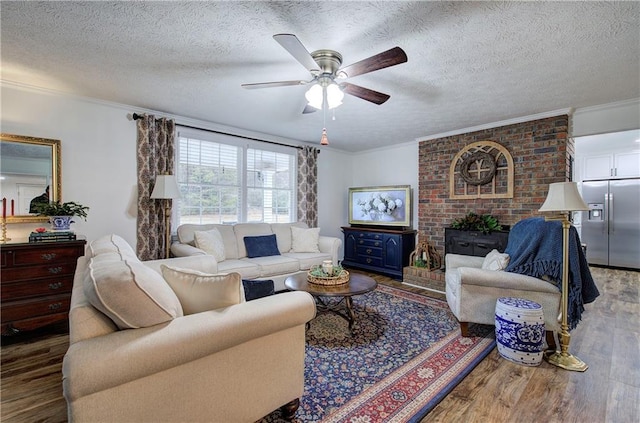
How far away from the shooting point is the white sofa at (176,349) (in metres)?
1.04

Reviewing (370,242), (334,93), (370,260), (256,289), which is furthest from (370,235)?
(256,289)

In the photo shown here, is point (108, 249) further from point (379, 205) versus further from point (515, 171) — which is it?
point (515, 171)

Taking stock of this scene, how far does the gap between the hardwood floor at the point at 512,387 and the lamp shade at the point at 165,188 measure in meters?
1.59

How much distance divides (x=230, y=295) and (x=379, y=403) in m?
1.12

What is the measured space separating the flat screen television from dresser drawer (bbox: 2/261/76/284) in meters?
4.20

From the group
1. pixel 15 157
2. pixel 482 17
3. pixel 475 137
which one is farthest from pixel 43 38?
pixel 475 137

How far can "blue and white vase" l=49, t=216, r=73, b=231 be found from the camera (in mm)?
2773

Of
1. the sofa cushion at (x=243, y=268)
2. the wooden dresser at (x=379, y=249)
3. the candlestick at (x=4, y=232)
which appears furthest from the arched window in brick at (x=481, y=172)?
the candlestick at (x=4, y=232)

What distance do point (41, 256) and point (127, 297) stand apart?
224cm

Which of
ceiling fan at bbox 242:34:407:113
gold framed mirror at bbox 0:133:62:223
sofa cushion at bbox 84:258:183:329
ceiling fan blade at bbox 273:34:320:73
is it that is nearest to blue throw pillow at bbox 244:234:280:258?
gold framed mirror at bbox 0:133:62:223

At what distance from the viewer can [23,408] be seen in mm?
1685

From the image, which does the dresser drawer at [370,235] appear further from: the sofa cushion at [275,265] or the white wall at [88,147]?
the white wall at [88,147]

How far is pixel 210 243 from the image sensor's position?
3.53 metres

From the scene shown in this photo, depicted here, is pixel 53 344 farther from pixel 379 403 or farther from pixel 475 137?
pixel 475 137
